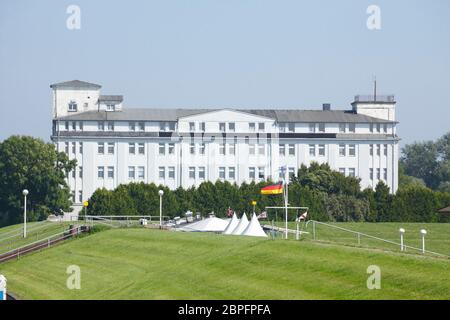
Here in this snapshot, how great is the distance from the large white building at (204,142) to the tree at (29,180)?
1525 centimetres

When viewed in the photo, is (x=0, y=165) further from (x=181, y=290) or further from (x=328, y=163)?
(x=181, y=290)

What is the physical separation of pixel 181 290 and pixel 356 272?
7.93m

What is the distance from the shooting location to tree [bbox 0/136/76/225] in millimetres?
129875

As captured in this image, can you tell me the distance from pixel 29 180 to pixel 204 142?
28596 millimetres

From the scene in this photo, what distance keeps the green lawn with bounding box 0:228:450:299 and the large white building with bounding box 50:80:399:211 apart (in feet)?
248

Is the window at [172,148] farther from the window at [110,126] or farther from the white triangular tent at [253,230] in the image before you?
the white triangular tent at [253,230]

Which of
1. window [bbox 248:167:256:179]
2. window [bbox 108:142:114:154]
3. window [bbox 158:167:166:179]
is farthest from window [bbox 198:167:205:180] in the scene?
window [bbox 108:142:114:154]

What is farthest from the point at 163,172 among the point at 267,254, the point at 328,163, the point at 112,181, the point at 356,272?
the point at 356,272

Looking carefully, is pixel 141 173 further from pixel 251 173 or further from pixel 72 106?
pixel 251 173

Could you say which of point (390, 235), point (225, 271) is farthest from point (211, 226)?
point (225, 271)

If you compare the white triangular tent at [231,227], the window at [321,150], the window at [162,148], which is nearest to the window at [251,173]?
the window at [321,150]

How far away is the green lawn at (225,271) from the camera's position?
42844mm

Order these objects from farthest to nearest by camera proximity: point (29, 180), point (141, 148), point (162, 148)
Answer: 1. point (162, 148)
2. point (141, 148)
3. point (29, 180)

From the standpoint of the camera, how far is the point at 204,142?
152m
